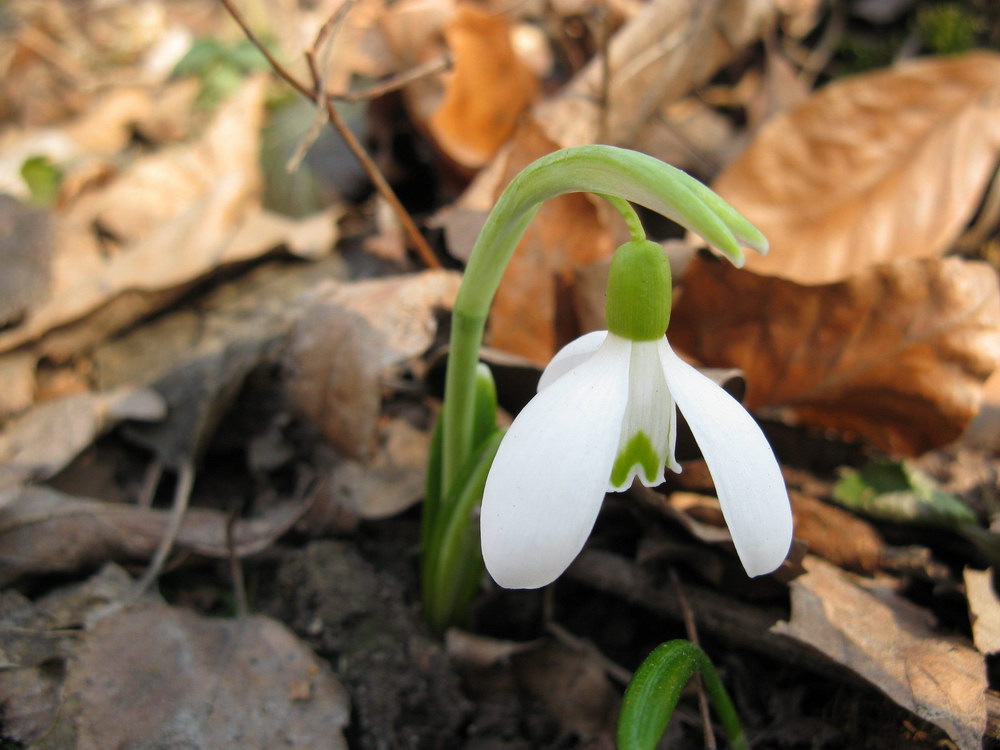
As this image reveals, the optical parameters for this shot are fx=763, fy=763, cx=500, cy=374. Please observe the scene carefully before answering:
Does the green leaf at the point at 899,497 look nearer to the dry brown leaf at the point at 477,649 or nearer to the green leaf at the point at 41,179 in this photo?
the dry brown leaf at the point at 477,649

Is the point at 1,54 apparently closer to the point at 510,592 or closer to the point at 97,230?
the point at 97,230

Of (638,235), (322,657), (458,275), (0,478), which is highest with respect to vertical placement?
(638,235)

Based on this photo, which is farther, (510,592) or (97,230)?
(97,230)

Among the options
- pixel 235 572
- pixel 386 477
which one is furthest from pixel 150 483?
pixel 386 477

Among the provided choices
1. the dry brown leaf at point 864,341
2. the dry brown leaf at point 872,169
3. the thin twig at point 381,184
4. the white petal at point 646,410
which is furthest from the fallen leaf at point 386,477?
the dry brown leaf at point 872,169

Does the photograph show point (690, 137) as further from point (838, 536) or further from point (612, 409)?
point (612, 409)

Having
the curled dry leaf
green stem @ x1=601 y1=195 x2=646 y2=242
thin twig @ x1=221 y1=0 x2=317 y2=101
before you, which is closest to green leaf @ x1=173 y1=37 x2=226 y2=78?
the curled dry leaf

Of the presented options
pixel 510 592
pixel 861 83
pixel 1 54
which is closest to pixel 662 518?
pixel 510 592
